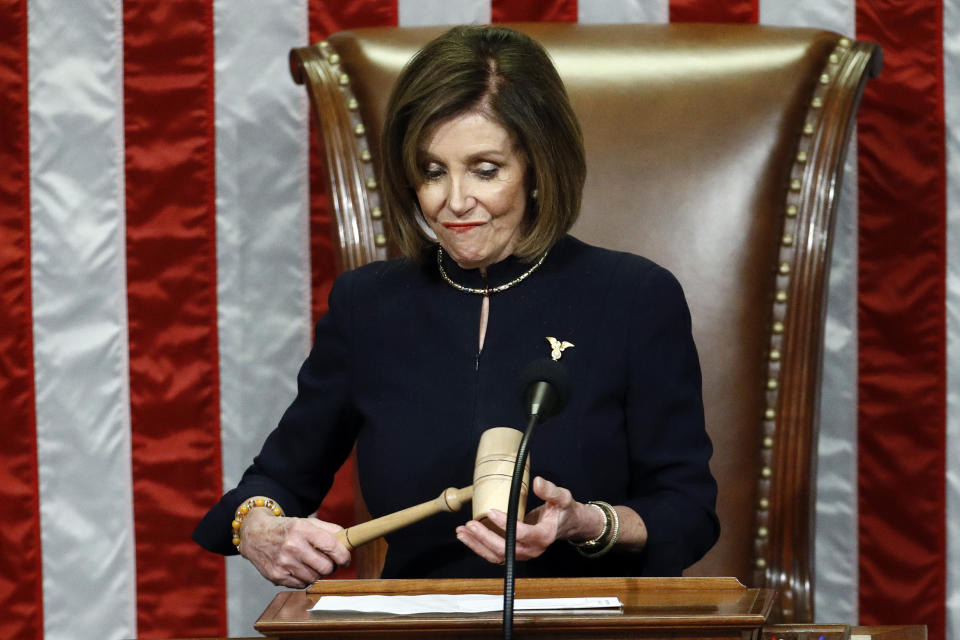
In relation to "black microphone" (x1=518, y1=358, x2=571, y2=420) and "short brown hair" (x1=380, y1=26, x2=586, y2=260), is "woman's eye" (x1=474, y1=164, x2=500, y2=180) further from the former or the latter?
"black microphone" (x1=518, y1=358, x2=571, y2=420)

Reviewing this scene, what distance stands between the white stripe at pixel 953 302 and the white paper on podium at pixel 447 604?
132 centimetres

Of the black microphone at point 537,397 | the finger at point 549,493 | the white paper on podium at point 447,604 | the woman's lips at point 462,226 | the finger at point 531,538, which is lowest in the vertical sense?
the white paper on podium at point 447,604

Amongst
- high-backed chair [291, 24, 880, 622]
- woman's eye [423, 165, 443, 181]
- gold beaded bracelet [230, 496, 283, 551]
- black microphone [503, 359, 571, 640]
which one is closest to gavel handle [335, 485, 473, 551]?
black microphone [503, 359, 571, 640]

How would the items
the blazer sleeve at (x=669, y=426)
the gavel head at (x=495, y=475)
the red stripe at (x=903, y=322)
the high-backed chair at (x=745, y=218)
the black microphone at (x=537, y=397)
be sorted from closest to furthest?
the black microphone at (x=537, y=397) → the gavel head at (x=495, y=475) → the blazer sleeve at (x=669, y=426) → the high-backed chair at (x=745, y=218) → the red stripe at (x=903, y=322)

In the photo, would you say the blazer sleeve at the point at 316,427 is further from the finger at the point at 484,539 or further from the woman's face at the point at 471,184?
the finger at the point at 484,539

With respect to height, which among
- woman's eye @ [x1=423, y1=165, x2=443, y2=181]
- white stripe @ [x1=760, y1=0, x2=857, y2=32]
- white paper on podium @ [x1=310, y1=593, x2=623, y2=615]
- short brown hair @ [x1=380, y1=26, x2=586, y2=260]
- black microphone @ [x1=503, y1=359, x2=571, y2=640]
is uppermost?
white stripe @ [x1=760, y1=0, x2=857, y2=32]

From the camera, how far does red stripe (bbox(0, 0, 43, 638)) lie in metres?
2.24

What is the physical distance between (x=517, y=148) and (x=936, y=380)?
41.3 inches

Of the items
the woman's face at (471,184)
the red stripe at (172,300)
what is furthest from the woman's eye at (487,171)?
the red stripe at (172,300)

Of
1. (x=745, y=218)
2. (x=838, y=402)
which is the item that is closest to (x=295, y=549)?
(x=745, y=218)

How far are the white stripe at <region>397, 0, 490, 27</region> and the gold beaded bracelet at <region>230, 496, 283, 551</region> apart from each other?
102 cm

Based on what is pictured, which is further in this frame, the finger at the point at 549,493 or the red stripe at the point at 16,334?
the red stripe at the point at 16,334

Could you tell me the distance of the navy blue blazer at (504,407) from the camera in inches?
59.6

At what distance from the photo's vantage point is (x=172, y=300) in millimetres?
2264
